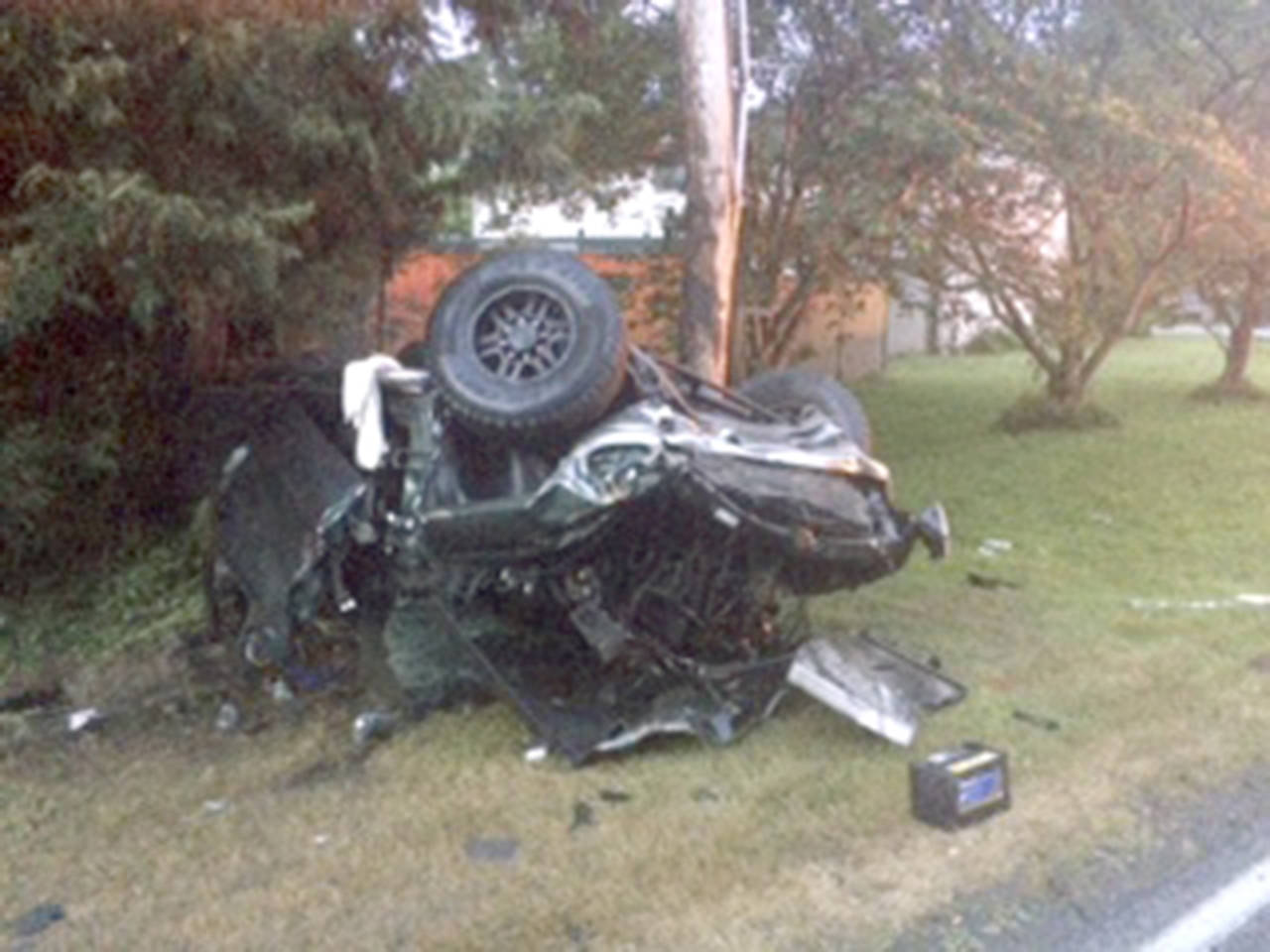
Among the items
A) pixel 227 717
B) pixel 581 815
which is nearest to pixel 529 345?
pixel 581 815

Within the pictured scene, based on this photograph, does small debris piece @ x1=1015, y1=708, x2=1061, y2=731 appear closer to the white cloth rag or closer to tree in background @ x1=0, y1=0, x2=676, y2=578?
the white cloth rag

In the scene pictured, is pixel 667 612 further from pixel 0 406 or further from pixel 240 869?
pixel 0 406

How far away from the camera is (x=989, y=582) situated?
28.4ft

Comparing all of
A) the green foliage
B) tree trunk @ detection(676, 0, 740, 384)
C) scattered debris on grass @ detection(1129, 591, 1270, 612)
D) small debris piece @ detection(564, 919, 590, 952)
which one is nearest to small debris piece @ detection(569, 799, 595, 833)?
small debris piece @ detection(564, 919, 590, 952)

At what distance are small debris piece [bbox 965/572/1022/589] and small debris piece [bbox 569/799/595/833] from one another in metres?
3.93

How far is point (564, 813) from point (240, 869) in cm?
113

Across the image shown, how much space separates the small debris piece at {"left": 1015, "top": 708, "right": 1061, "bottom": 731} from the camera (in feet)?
20.3

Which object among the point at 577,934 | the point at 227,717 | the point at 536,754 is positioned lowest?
the point at 227,717

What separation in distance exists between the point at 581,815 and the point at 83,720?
2.65 m

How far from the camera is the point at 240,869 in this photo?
4.88 m

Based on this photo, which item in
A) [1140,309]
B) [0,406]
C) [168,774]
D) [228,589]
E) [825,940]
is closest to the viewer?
[825,940]

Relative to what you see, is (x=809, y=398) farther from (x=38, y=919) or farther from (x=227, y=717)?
(x=38, y=919)

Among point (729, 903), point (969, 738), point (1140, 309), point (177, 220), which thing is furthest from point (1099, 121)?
point (729, 903)

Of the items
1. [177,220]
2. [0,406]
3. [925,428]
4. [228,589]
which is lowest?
[925,428]
